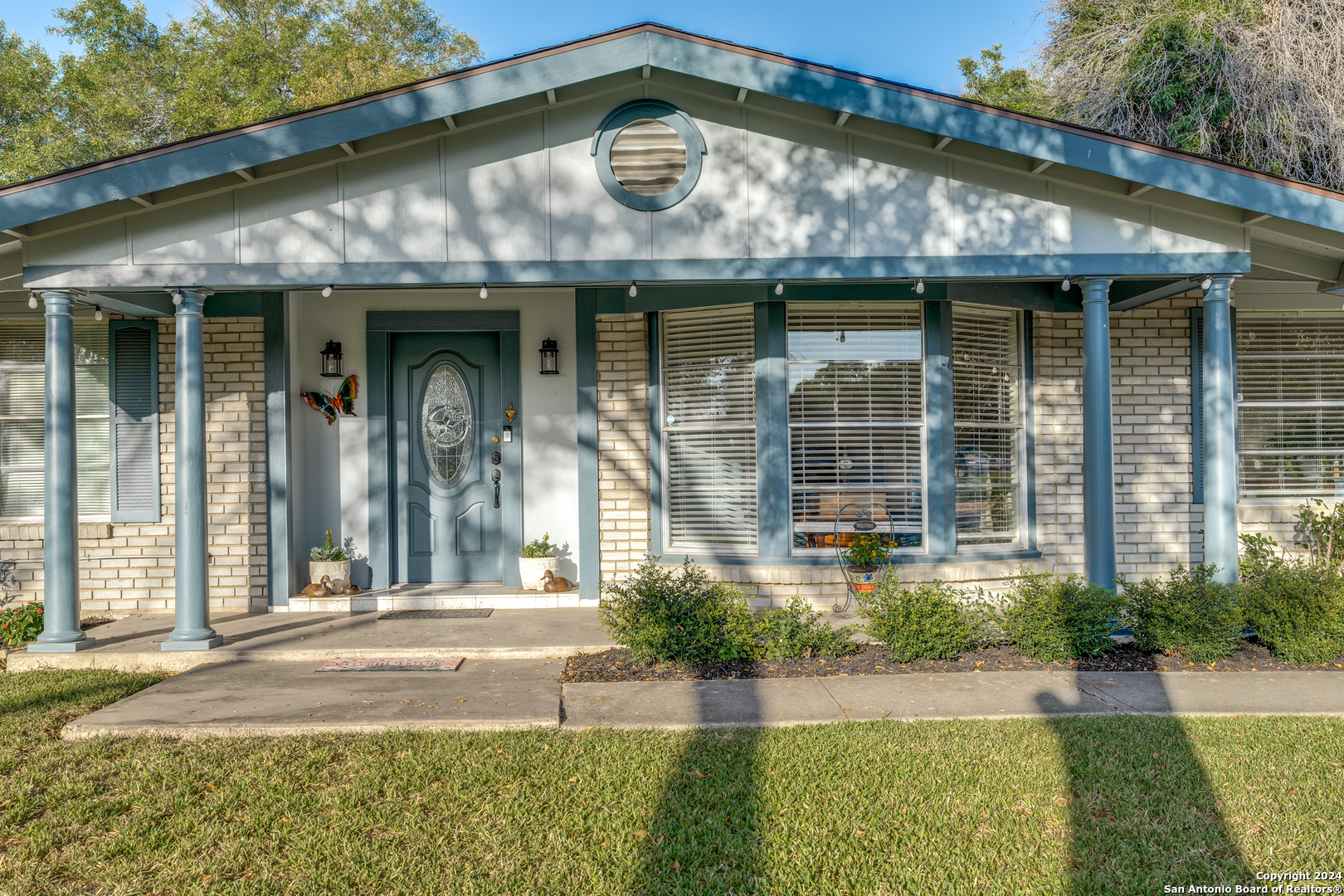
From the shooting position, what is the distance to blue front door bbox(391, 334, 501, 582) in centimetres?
748

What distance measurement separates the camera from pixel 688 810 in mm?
3354

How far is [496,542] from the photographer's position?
7504 millimetres

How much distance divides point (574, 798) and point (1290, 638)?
4875 millimetres

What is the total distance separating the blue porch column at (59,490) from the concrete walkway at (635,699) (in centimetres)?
113

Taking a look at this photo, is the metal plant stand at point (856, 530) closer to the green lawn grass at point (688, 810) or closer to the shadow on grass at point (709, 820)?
the green lawn grass at point (688, 810)

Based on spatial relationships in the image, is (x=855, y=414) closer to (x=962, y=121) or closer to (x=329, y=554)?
(x=962, y=121)

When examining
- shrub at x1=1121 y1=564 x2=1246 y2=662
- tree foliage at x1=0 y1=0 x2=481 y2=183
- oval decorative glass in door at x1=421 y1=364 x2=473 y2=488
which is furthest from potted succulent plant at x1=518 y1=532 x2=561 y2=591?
tree foliage at x1=0 y1=0 x2=481 y2=183

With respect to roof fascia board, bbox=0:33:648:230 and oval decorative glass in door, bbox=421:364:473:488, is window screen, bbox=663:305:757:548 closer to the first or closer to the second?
oval decorative glass in door, bbox=421:364:473:488

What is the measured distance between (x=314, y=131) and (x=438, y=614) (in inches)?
146

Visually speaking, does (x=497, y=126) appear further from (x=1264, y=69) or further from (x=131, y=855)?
(x=1264, y=69)

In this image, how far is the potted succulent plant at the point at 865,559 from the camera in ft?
20.4

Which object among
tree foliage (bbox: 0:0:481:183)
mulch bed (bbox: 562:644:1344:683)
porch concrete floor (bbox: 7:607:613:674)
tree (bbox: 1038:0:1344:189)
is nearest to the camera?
mulch bed (bbox: 562:644:1344:683)

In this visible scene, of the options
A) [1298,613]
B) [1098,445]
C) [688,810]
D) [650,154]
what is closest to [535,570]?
[650,154]

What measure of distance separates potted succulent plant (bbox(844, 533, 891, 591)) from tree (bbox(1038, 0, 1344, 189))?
7409 mm
